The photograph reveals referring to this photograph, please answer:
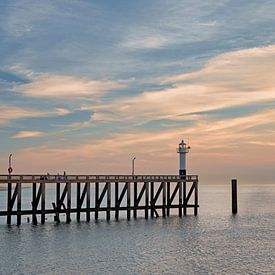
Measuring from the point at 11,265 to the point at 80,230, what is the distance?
1669 centimetres

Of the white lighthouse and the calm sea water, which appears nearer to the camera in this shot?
the calm sea water

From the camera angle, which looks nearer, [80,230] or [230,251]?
[230,251]

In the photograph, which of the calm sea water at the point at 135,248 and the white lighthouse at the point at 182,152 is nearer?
the calm sea water at the point at 135,248

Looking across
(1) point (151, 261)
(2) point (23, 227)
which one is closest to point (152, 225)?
(2) point (23, 227)

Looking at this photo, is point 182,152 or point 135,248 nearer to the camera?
point 135,248

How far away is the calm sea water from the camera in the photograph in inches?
1330

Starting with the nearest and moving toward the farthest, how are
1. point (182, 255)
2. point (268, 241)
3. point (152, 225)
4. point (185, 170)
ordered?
point (182, 255)
point (268, 241)
point (152, 225)
point (185, 170)

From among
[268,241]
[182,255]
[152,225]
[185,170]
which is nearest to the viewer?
[182,255]

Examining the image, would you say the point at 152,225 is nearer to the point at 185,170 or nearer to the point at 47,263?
the point at 185,170

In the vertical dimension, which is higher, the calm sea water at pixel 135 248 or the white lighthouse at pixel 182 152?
the white lighthouse at pixel 182 152

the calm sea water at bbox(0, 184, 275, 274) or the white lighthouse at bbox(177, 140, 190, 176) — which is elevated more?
the white lighthouse at bbox(177, 140, 190, 176)

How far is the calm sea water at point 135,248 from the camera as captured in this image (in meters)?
33.8

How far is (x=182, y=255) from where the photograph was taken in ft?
127

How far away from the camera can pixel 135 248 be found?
4097cm
